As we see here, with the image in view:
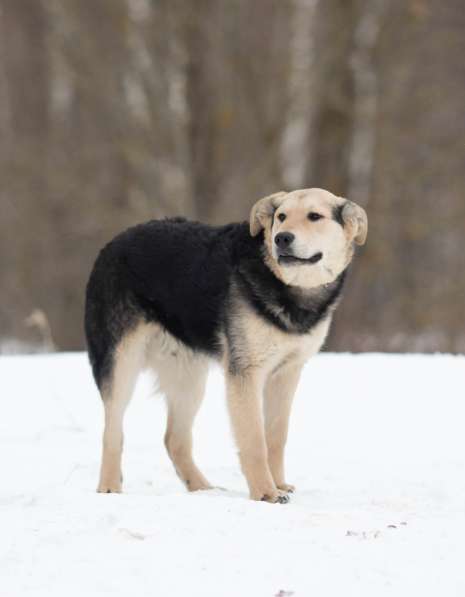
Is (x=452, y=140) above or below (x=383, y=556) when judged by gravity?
below

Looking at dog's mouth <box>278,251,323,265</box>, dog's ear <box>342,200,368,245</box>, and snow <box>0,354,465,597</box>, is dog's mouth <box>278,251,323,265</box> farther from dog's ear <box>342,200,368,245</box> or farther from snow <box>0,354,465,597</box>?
snow <box>0,354,465,597</box>

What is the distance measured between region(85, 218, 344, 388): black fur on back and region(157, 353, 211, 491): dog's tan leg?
381 millimetres

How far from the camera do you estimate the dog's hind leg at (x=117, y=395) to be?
6.06 meters

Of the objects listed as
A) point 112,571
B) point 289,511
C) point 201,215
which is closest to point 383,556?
point 289,511

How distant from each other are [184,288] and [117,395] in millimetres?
718

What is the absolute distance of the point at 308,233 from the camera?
5.48 meters

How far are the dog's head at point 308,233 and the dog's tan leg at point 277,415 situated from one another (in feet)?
2.14

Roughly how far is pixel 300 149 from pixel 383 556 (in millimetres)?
15275

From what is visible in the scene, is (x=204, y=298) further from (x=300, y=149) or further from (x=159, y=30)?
(x=300, y=149)

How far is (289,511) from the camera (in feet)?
15.0

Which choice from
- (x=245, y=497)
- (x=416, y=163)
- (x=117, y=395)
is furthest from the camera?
(x=416, y=163)

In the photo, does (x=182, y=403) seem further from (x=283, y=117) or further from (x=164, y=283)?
(x=283, y=117)

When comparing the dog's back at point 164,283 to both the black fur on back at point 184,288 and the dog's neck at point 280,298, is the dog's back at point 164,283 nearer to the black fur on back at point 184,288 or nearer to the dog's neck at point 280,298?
the black fur on back at point 184,288

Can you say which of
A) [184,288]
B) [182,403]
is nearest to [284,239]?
[184,288]
